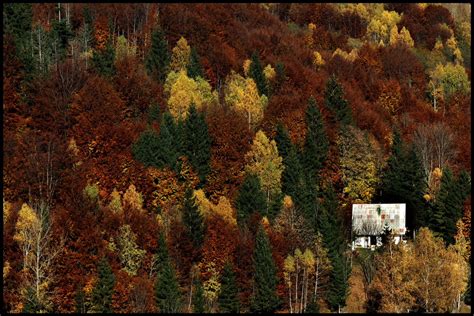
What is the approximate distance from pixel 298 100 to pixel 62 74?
40.1 m

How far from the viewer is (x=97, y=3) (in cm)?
14838

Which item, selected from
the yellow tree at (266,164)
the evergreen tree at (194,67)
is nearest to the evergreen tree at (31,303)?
the yellow tree at (266,164)

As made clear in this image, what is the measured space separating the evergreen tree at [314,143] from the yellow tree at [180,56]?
3149cm

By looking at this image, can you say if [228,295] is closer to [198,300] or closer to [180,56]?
[198,300]

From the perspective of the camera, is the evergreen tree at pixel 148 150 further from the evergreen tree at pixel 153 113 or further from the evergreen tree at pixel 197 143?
the evergreen tree at pixel 153 113

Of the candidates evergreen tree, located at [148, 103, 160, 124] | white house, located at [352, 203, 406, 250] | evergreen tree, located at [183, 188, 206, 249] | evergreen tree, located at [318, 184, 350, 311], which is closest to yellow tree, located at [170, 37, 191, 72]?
evergreen tree, located at [148, 103, 160, 124]

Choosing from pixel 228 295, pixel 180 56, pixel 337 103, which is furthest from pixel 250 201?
pixel 180 56

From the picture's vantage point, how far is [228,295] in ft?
225

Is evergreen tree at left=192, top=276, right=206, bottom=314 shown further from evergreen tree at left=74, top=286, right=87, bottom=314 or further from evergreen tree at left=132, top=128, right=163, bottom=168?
evergreen tree at left=132, top=128, right=163, bottom=168

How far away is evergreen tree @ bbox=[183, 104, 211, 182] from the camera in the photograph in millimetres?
92375

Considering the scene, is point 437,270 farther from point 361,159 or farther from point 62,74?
point 62,74

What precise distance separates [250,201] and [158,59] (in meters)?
48.7

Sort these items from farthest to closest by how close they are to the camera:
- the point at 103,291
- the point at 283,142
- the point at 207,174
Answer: the point at 283,142
the point at 207,174
the point at 103,291

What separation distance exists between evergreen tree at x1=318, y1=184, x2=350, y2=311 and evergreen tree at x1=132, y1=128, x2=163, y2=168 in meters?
23.1
